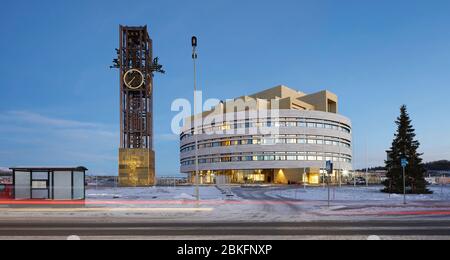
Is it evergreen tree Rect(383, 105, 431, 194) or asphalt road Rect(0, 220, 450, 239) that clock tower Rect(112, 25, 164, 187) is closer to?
evergreen tree Rect(383, 105, 431, 194)

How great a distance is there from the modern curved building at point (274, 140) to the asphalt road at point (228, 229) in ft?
246

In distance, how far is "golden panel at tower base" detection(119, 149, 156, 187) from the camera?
5931cm

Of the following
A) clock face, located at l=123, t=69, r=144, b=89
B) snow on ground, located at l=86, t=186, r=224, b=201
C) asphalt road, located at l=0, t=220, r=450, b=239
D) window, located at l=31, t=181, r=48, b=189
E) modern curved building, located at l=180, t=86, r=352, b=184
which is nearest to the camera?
asphalt road, located at l=0, t=220, r=450, b=239

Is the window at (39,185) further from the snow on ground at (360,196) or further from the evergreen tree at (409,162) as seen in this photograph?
the evergreen tree at (409,162)

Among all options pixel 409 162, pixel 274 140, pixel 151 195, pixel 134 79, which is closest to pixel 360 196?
pixel 409 162

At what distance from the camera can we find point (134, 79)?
6262 cm

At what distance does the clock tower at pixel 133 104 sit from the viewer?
6022cm

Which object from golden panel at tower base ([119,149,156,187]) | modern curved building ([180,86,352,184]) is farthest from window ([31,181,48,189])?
modern curved building ([180,86,352,184])

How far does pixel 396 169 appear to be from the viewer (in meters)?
37.0

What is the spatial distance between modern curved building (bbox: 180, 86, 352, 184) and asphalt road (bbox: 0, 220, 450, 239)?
75030mm

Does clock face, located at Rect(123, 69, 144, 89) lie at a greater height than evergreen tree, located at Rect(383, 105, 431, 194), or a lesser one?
greater

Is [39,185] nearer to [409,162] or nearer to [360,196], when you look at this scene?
[360,196]
